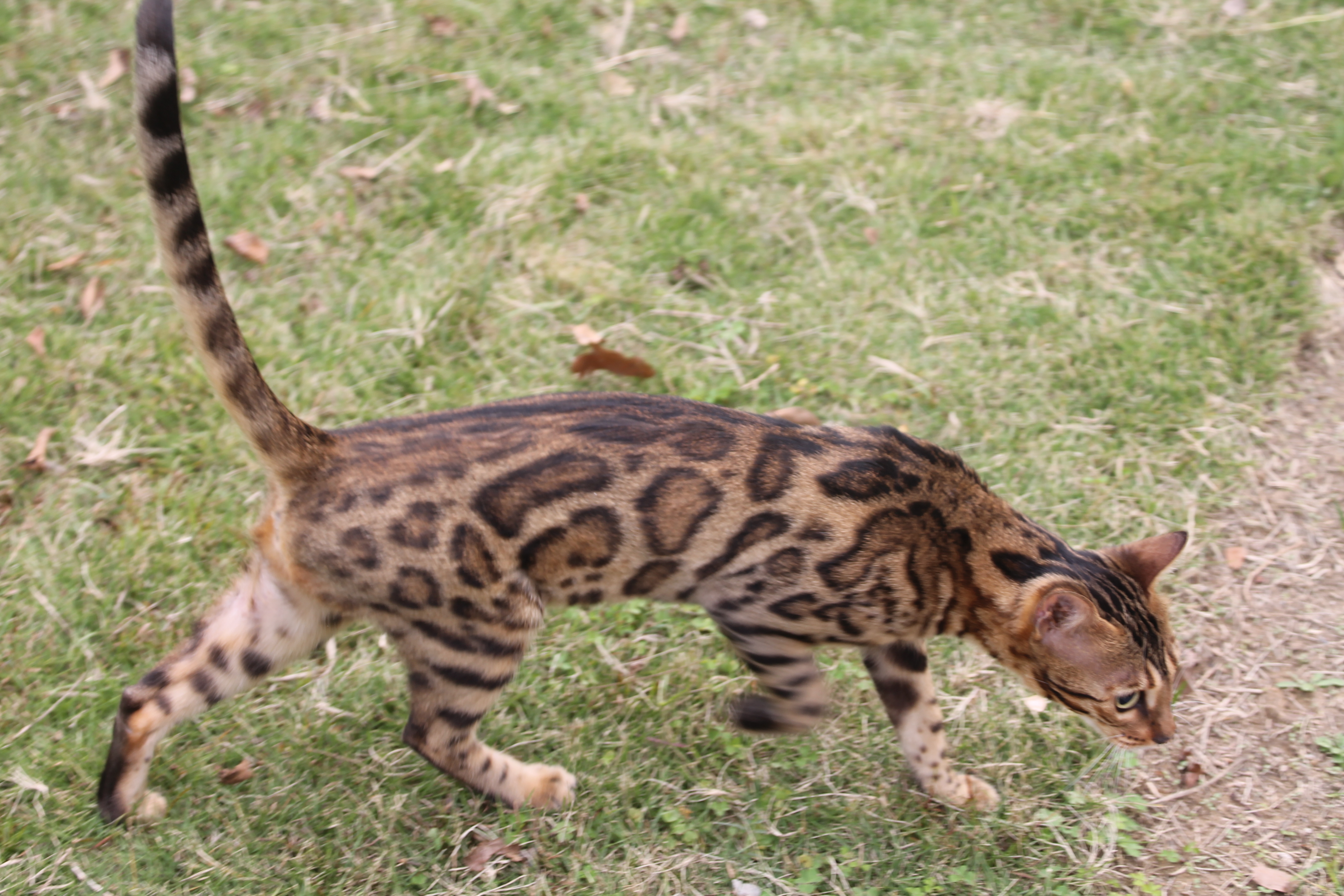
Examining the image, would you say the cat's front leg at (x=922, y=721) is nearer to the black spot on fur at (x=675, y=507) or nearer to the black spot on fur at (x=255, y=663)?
the black spot on fur at (x=675, y=507)

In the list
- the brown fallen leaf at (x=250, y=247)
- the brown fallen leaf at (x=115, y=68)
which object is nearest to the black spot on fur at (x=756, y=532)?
the brown fallen leaf at (x=250, y=247)

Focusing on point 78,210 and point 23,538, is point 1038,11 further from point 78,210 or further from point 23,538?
point 23,538

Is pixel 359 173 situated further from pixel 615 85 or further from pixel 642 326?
pixel 642 326

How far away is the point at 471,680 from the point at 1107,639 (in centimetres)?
181

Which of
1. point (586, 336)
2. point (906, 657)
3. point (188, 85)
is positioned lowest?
point (906, 657)

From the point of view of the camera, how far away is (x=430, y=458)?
128 inches

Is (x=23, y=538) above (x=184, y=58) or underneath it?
underneath

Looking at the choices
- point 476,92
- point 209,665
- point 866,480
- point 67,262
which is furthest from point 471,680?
point 476,92

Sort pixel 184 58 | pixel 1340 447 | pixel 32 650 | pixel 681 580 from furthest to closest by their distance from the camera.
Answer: pixel 184 58
pixel 1340 447
pixel 32 650
pixel 681 580

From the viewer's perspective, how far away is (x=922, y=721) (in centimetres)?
364

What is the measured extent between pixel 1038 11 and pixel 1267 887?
5.06 meters

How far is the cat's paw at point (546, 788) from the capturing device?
362 centimetres

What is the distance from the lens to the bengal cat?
10.5 ft

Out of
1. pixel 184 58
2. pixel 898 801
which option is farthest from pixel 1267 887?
pixel 184 58
